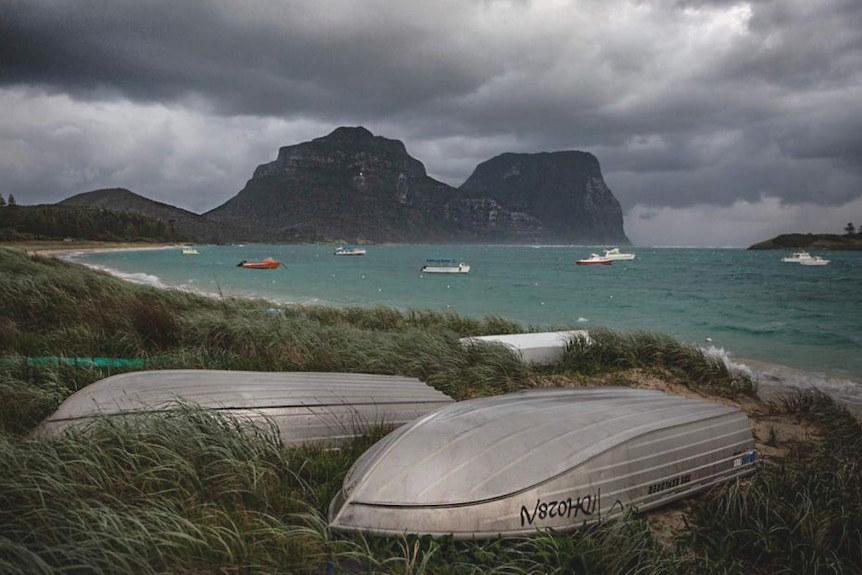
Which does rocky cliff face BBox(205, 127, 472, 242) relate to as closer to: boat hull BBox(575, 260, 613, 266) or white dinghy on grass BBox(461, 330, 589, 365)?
boat hull BBox(575, 260, 613, 266)

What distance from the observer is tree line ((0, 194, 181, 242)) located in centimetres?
3516

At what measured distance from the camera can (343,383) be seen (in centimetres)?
482

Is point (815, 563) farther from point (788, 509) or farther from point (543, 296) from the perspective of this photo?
point (543, 296)

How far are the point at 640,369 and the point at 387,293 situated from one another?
22.5 metres

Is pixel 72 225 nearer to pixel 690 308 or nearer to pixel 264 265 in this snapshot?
pixel 264 265

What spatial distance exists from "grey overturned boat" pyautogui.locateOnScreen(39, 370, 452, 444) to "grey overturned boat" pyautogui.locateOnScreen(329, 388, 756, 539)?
3.38 feet

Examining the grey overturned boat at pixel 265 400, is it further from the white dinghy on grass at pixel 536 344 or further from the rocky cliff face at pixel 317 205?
the rocky cliff face at pixel 317 205

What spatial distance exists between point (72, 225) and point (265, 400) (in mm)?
56968

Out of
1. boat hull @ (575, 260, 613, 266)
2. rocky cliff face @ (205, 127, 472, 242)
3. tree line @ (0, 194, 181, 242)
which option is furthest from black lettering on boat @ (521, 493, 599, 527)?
rocky cliff face @ (205, 127, 472, 242)

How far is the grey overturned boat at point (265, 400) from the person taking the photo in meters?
3.67

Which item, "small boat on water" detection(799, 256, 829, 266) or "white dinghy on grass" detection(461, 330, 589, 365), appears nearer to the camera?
"white dinghy on grass" detection(461, 330, 589, 365)

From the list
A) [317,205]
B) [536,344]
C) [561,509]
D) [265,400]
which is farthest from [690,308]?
[317,205]

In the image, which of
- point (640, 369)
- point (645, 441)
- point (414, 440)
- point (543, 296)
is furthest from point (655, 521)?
point (543, 296)

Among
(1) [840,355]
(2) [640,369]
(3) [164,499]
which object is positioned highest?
(3) [164,499]
